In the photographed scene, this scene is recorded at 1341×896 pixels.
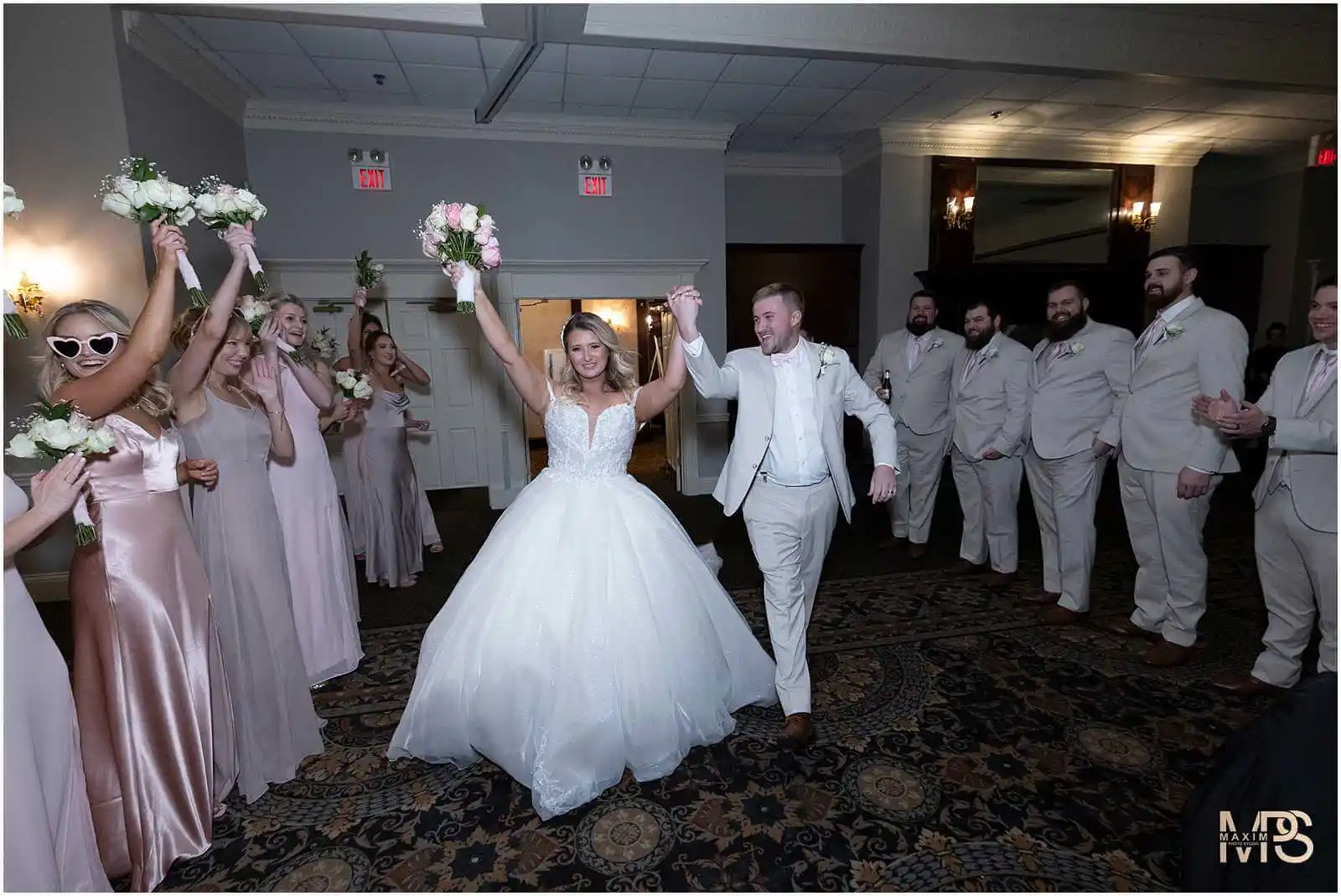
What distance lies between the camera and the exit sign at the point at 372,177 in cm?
679

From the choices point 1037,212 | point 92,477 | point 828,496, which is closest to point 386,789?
point 92,477

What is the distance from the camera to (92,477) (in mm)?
2225

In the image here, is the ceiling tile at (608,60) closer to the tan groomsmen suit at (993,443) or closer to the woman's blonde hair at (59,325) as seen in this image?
the tan groomsmen suit at (993,443)

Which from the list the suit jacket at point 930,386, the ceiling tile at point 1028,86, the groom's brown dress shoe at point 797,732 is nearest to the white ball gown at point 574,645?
the groom's brown dress shoe at point 797,732

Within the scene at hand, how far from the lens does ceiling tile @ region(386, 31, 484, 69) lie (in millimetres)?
5094

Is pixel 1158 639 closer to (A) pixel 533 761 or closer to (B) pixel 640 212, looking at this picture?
(A) pixel 533 761

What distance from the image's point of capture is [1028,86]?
6461 mm

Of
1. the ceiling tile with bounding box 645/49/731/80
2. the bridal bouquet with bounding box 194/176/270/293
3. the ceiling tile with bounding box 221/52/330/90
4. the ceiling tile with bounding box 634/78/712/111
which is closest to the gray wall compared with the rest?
the ceiling tile with bounding box 634/78/712/111

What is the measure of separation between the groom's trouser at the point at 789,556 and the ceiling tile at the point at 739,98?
15.5 ft

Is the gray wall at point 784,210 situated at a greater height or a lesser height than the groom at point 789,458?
greater

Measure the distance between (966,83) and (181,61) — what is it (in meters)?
6.64

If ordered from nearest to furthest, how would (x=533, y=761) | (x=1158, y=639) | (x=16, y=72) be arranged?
(x=533, y=761) < (x=1158, y=639) < (x=16, y=72)

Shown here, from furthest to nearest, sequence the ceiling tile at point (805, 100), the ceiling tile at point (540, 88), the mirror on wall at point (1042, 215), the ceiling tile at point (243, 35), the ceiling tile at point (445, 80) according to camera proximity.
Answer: the mirror on wall at point (1042, 215) → the ceiling tile at point (805, 100) → the ceiling tile at point (540, 88) → the ceiling tile at point (445, 80) → the ceiling tile at point (243, 35)

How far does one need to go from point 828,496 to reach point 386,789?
2288 millimetres
